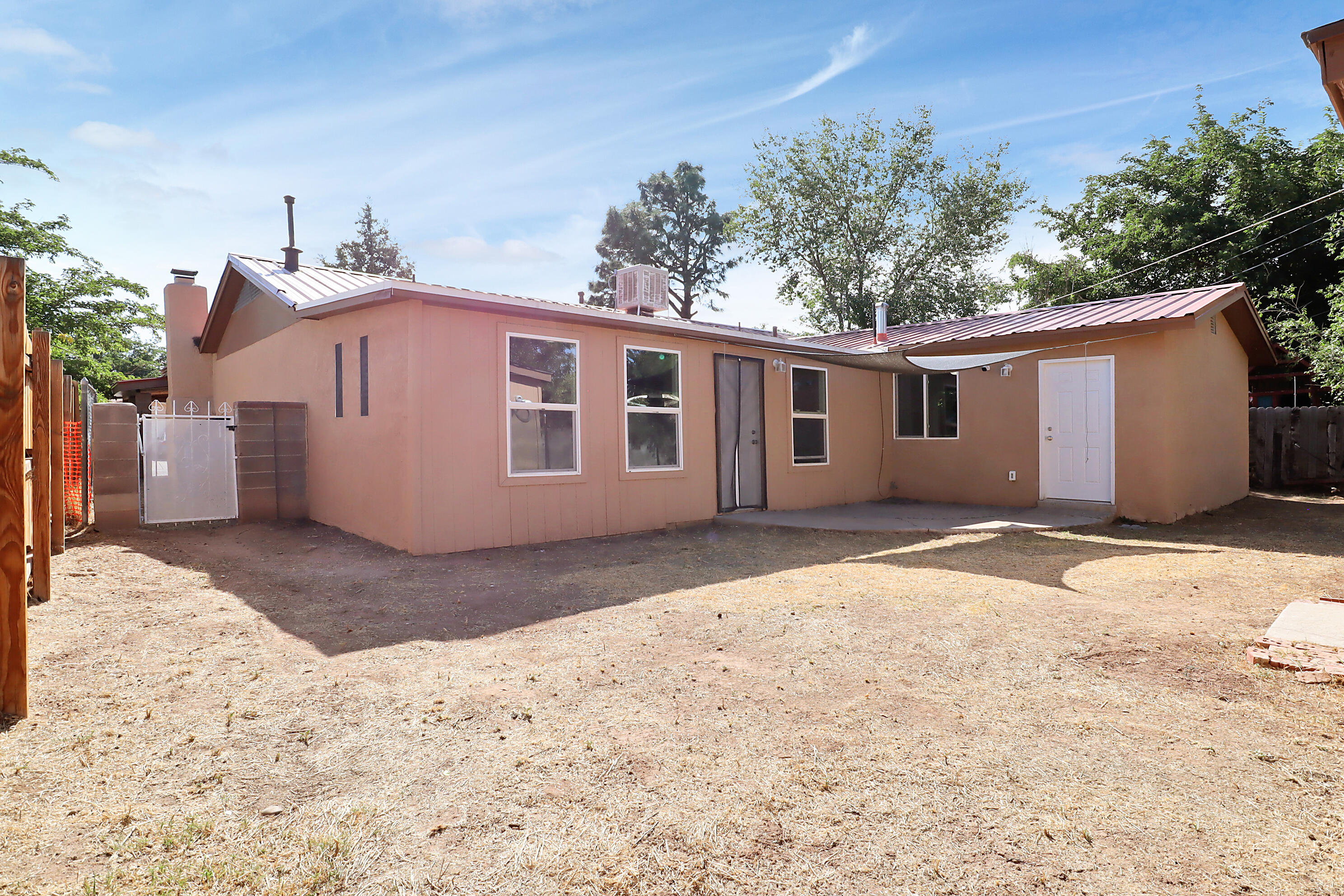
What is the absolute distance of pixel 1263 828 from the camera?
1787 millimetres

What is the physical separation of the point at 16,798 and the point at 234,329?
406 inches

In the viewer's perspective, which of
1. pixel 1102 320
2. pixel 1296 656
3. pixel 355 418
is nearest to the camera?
pixel 1296 656

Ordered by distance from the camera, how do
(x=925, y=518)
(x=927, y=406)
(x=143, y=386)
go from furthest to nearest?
(x=143, y=386)
(x=927, y=406)
(x=925, y=518)

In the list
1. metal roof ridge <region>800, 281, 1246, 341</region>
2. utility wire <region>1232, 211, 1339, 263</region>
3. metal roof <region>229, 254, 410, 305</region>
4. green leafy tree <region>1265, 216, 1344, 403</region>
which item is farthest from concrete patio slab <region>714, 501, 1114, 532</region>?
utility wire <region>1232, 211, 1339, 263</region>

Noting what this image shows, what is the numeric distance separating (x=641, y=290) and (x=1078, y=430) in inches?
226

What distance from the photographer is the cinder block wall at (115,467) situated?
6719 mm

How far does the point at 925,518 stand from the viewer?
8242 mm

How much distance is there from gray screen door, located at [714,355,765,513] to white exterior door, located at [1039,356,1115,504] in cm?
368

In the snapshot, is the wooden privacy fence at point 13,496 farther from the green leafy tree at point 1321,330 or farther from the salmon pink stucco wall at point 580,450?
the green leafy tree at point 1321,330

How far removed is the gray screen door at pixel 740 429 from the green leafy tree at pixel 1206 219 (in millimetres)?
9918

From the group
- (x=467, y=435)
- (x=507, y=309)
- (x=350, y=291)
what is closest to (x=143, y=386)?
(x=350, y=291)

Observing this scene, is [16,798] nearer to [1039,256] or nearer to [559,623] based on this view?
[559,623]

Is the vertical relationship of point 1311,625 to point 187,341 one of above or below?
below

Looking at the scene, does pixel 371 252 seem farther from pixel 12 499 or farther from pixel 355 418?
pixel 12 499
